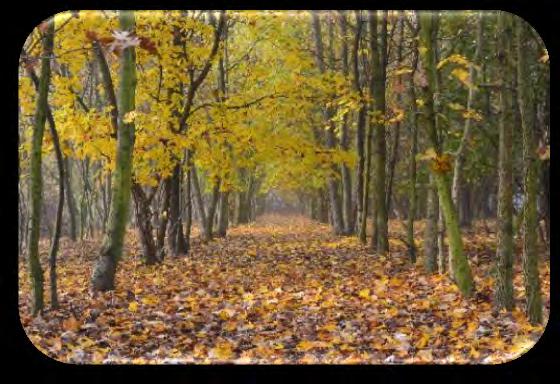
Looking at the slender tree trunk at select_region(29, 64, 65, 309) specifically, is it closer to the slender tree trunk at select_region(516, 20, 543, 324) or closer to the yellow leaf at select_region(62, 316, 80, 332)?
the yellow leaf at select_region(62, 316, 80, 332)

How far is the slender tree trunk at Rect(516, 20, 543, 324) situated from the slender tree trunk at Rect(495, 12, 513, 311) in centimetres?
35

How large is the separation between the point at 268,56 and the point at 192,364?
26.4 ft

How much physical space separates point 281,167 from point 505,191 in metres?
7.23

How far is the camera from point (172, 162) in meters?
13.2

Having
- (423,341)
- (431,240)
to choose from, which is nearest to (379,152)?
(431,240)

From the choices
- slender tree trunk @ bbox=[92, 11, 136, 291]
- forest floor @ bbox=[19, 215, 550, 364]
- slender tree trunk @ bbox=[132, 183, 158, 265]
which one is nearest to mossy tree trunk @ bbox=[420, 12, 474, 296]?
forest floor @ bbox=[19, 215, 550, 364]

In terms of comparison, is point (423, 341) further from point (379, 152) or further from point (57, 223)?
point (379, 152)

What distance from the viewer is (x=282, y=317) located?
783 centimetres

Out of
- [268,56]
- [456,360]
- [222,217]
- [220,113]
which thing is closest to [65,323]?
[456,360]

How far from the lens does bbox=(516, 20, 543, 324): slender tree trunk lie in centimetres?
703

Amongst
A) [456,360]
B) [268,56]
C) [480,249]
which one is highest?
[268,56]

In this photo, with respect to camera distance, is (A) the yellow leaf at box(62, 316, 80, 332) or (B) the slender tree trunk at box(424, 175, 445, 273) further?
(B) the slender tree trunk at box(424, 175, 445, 273)

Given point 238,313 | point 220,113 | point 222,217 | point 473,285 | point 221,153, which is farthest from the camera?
point 222,217

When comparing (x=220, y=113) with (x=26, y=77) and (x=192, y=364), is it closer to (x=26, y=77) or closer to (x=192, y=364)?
(x=26, y=77)
